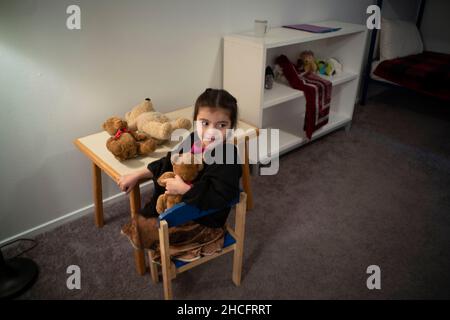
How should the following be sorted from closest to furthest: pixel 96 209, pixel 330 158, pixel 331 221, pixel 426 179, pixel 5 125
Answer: pixel 5 125, pixel 96 209, pixel 331 221, pixel 426 179, pixel 330 158

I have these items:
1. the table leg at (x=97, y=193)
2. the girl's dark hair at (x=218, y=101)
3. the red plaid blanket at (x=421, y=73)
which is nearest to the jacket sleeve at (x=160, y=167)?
the girl's dark hair at (x=218, y=101)

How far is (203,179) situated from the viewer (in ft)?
3.69

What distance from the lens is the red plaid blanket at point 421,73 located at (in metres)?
2.64

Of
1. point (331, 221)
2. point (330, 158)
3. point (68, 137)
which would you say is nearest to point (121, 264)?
point (68, 137)

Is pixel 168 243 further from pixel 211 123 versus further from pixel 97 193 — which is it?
pixel 97 193

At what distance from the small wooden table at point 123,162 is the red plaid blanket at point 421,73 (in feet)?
5.97

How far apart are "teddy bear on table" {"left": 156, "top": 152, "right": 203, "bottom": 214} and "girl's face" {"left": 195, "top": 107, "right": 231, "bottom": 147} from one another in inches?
3.0

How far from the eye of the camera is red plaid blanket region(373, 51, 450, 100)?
2.64m

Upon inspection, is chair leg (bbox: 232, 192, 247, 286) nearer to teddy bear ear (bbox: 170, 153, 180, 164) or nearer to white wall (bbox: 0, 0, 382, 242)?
teddy bear ear (bbox: 170, 153, 180, 164)

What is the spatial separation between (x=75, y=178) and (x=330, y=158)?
163cm

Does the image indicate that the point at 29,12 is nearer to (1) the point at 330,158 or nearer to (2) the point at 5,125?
(2) the point at 5,125

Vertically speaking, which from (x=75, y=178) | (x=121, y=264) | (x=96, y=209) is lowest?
(x=121, y=264)

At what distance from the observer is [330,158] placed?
240 centimetres

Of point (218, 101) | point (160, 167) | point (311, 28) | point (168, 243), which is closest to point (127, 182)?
point (160, 167)
